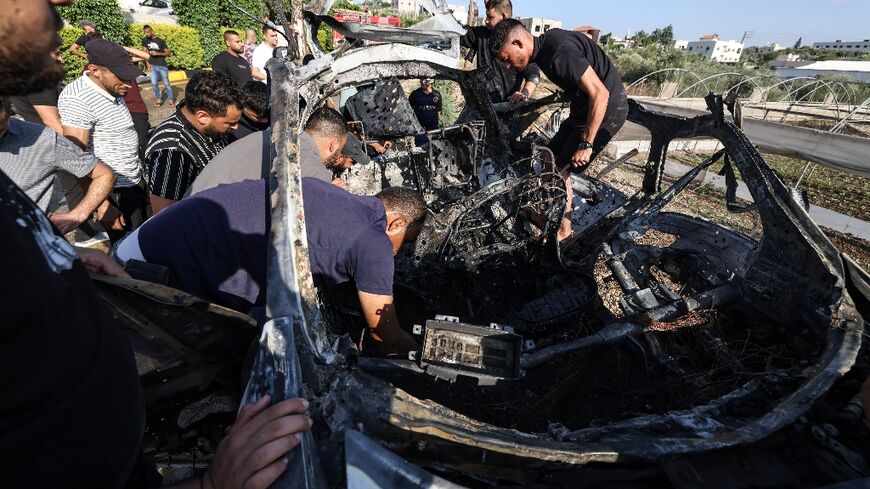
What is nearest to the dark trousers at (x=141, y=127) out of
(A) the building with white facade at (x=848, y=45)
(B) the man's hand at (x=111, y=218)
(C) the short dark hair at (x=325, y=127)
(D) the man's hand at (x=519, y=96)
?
(B) the man's hand at (x=111, y=218)

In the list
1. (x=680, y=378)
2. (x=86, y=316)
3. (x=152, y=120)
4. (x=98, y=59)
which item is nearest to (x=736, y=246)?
(x=680, y=378)

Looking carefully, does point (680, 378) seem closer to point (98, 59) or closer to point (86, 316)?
point (86, 316)

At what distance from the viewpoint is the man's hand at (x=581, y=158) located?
422 centimetres

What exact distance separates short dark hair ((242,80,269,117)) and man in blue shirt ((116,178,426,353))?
217 centimetres

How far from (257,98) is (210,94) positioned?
87cm

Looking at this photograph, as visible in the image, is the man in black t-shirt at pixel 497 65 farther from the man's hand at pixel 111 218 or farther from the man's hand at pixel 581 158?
the man's hand at pixel 111 218

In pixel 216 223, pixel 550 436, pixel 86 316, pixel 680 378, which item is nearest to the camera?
pixel 86 316

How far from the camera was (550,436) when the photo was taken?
1.50 metres

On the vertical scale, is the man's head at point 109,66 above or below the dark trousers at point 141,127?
above

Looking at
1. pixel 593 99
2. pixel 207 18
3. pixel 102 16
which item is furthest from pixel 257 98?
pixel 207 18

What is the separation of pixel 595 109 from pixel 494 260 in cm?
186

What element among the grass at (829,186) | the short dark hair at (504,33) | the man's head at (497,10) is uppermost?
the man's head at (497,10)

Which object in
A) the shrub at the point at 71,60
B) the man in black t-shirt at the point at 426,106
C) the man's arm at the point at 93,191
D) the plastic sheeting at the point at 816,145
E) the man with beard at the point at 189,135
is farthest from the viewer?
the shrub at the point at 71,60

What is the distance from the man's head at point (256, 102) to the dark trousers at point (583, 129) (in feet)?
10.1
